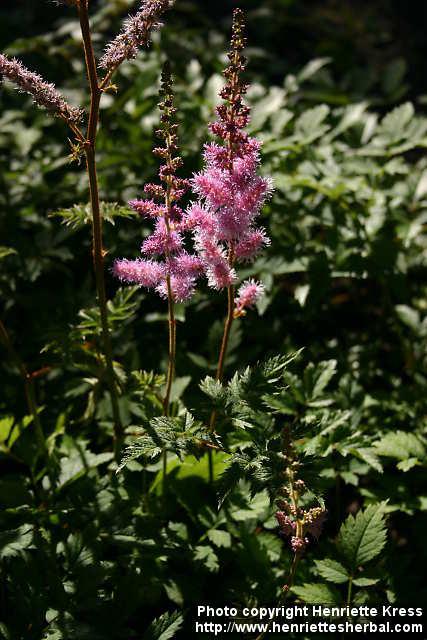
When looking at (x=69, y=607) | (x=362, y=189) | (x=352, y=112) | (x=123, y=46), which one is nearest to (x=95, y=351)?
(x=69, y=607)

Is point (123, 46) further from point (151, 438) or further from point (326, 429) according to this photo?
point (326, 429)

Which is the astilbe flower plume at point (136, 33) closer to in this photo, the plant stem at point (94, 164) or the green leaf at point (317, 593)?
the plant stem at point (94, 164)

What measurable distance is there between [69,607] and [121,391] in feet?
2.50

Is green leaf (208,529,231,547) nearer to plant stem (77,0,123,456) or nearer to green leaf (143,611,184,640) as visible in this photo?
green leaf (143,611,184,640)

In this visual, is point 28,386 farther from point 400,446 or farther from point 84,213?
point 400,446

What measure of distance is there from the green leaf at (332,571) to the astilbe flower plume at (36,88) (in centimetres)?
163

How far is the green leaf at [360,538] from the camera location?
2.02 m

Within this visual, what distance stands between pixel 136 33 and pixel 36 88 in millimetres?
313

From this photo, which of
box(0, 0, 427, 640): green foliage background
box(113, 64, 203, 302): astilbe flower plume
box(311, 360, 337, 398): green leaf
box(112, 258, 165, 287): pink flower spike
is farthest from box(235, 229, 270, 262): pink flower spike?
box(311, 360, 337, 398): green leaf

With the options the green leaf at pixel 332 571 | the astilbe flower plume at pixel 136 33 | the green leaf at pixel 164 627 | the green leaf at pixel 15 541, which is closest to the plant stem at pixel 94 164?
the astilbe flower plume at pixel 136 33

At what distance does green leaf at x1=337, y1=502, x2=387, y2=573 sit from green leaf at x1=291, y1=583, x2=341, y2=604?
102 mm

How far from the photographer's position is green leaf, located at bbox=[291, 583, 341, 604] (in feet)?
6.53

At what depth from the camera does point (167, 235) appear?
5.86ft

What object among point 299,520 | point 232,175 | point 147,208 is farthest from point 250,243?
point 299,520
